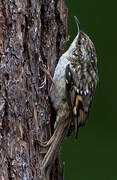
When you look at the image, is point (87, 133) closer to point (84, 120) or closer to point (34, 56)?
point (84, 120)

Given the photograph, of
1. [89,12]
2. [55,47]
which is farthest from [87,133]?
[55,47]

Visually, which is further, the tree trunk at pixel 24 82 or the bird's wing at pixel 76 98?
the bird's wing at pixel 76 98

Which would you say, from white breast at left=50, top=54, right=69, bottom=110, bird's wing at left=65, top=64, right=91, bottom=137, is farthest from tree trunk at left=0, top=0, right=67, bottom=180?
bird's wing at left=65, top=64, right=91, bottom=137

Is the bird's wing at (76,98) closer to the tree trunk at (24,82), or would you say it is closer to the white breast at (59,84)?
the white breast at (59,84)

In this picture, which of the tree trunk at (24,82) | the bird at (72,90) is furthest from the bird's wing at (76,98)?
the tree trunk at (24,82)

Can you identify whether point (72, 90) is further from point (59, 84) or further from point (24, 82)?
point (24, 82)

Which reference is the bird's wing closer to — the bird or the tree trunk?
the bird
